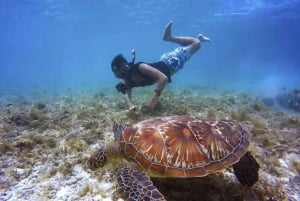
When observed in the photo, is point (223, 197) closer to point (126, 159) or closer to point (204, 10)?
point (126, 159)

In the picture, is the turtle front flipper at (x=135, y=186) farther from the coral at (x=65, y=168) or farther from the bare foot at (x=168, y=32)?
the bare foot at (x=168, y=32)

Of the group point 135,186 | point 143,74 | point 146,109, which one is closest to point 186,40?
point 143,74

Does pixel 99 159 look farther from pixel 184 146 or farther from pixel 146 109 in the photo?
pixel 146 109

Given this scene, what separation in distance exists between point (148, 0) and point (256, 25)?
20581mm

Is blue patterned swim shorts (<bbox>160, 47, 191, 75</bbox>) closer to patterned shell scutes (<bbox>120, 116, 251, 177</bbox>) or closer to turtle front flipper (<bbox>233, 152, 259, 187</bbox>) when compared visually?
patterned shell scutes (<bbox>120, 116, 251, 177</bbox>)

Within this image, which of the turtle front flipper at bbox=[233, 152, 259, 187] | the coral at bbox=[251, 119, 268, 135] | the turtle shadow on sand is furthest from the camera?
the coral at bbox=[251, 119, 268, 135]

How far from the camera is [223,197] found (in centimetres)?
301

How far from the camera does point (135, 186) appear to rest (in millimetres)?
2457

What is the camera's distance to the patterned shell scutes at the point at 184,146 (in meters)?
2.74

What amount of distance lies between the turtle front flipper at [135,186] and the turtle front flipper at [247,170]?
54.0 inches

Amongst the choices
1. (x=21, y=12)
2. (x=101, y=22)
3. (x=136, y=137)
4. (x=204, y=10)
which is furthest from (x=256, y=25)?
(x=136, y=137)

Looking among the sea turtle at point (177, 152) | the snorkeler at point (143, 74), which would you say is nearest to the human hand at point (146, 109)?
the snorkeler at point (143, 74)

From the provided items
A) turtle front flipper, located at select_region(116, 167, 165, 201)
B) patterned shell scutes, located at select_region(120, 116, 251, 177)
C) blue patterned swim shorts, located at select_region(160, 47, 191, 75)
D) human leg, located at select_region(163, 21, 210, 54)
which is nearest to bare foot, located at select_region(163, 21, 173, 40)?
human leg, located at select_region(163, 21, 210, 54)

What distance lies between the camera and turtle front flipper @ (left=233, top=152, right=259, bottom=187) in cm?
314
